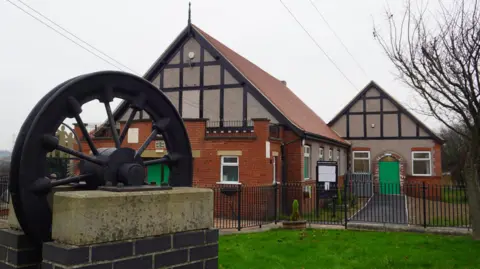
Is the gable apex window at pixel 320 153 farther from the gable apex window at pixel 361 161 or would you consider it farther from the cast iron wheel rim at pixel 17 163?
the cast iron wheel rim at pixel 17 163

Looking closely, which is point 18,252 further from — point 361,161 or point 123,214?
point 361,161

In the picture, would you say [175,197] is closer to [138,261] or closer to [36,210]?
[138,261]

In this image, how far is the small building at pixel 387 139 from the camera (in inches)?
1014

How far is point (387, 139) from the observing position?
26406 millimetres

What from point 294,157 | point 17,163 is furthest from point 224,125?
point 17,163

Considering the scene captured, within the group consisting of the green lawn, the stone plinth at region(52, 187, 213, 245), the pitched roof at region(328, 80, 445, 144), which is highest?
the pitched roof at region(328, 80, 445, 144)

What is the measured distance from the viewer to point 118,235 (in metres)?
3.27

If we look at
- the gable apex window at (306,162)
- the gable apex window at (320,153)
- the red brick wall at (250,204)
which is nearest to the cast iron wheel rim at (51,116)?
the red brick wall at (250,204)

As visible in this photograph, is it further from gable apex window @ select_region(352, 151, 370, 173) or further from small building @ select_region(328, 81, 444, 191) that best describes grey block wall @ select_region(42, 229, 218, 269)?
gable apex window @ select_region(352, 151, 370, 173)

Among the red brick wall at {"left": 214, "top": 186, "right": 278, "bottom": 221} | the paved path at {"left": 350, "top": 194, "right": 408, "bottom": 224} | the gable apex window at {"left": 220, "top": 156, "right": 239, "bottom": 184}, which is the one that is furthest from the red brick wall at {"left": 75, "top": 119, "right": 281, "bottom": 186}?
the paved path at {"left": 350, "top": 194, "right": 408, "bottom": 224}

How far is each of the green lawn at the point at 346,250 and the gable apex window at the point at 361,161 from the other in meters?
16.6

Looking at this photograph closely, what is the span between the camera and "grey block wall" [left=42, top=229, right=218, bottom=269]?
3.03 m

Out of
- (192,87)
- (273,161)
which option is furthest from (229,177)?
(192,87)

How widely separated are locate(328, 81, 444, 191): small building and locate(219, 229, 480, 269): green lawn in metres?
16.2
